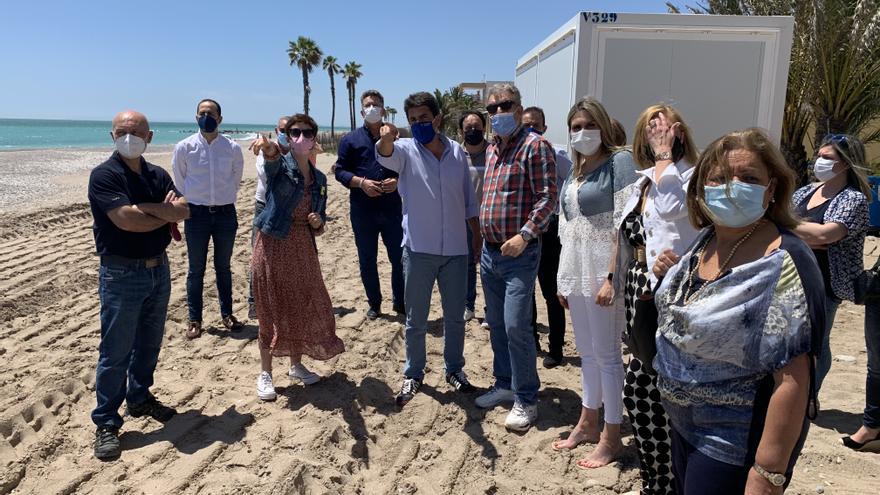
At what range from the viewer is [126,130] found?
342 centimetres

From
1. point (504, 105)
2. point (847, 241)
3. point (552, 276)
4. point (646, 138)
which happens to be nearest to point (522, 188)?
point (504, 105)

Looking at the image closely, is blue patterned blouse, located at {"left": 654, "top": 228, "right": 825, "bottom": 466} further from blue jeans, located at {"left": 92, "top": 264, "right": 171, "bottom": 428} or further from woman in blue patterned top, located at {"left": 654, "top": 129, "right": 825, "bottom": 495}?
blue jeans, located at {"left": 92, "top": 264, "right": 171, "bottom": 428}

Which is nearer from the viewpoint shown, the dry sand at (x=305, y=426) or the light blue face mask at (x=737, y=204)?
the light blue face mask at (x=737, y=204)

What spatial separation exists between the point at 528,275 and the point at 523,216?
1.17 ft

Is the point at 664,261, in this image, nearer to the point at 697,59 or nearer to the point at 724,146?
the point at 724,146

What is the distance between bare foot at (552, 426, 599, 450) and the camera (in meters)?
3.52

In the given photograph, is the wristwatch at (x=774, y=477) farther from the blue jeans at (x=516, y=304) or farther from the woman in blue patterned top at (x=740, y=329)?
the blue jeans at (x=516, y=304)

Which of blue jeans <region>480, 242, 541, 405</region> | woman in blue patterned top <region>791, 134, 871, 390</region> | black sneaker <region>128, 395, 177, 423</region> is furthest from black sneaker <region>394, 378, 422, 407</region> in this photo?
woman in blue patterned top <region>791, 134, 871, 390</region>

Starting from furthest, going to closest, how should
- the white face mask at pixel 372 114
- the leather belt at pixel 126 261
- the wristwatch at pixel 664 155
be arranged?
the white face mask at pixel 372 114, the leather belt at pixel 126 261, the wristwatch at pixel 664 155

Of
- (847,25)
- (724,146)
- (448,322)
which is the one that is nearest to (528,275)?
(448,322)

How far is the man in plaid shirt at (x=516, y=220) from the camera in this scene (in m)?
3.54

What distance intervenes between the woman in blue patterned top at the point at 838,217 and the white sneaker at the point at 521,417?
1.74m

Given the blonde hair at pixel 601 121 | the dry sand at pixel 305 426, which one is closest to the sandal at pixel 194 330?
the dry sand at pixel 305 426

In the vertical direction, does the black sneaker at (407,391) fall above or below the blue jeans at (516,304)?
below
